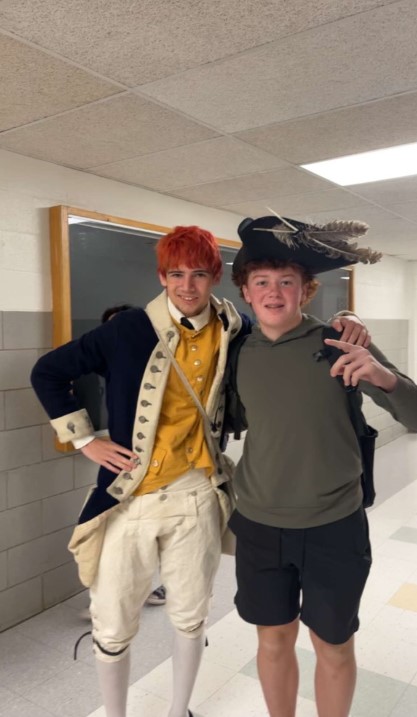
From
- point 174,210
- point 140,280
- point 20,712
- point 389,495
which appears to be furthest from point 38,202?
point 389,495

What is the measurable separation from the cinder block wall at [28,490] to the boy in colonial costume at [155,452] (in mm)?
850

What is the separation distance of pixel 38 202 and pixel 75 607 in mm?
Result: 1989

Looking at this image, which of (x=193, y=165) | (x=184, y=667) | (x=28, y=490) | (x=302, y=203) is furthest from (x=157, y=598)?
(x=302, y=203)

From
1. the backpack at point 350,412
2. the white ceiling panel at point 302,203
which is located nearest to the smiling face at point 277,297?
the backpack at point 350,412

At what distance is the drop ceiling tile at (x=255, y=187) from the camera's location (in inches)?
122

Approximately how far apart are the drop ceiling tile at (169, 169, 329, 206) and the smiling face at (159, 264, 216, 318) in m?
1.39

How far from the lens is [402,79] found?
1.86 metres

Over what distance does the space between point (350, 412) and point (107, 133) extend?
151cm

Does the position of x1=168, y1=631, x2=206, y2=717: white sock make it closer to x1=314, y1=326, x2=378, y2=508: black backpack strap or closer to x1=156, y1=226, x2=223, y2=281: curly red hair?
x1=314, y1=326, x2=378, y2=508: black backpack strap

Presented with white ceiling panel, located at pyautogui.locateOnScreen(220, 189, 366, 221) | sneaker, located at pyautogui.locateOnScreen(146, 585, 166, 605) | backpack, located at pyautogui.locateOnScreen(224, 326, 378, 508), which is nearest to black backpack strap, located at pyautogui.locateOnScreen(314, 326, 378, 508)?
backpack, located at pyautogui.locateOnScreen(224, 326, 378, 508)

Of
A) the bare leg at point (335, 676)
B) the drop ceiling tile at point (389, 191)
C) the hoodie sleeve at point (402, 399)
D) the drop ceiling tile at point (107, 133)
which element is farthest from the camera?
the drop ceiling tile at point (389, 191)

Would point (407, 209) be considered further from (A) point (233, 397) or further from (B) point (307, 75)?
(A) point (233, 397)

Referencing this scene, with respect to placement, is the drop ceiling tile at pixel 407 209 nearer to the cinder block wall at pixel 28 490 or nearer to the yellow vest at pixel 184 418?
the cinder block wall at pixel 28 490

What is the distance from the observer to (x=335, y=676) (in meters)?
1.64
